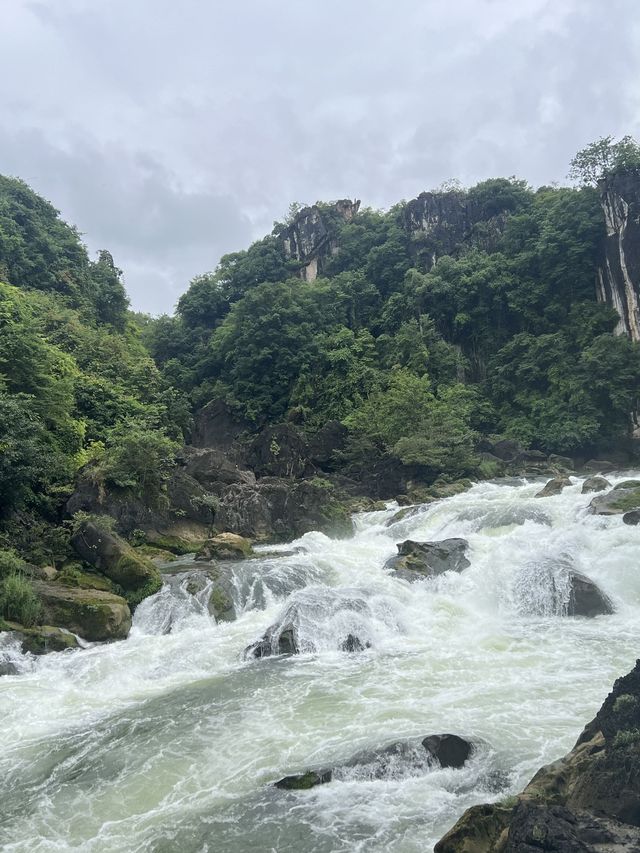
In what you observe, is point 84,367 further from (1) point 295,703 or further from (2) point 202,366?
(1) point 295,703

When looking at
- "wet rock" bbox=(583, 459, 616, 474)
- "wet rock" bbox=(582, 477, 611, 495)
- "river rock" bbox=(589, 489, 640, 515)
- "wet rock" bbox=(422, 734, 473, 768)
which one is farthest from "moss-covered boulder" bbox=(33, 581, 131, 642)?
"wet rock" bbox=(583, 459, 616, 474)

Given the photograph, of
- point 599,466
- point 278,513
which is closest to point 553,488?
point 599,466

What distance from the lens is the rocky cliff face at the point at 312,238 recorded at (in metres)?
53.0

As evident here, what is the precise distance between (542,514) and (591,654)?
27.6ft

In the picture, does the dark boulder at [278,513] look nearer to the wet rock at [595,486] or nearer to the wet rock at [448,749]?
the wet rock at [595,486]

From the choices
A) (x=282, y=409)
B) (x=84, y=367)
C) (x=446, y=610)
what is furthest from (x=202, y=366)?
(x=446, y=610)

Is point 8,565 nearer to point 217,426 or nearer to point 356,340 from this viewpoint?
point 217,426

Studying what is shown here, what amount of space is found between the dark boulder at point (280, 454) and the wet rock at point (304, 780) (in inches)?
953

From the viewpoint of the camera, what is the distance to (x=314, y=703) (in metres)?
8.77

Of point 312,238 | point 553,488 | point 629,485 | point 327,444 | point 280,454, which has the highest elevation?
point 312,238

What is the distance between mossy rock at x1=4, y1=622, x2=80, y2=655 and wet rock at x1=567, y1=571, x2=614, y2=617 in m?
10.4

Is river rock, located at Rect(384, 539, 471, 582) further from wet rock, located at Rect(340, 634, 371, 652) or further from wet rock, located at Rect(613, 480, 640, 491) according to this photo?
wet rock, located at Rect(613, 480, 640, 491)

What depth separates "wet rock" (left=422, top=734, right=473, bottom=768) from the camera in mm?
6539

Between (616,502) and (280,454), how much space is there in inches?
708
